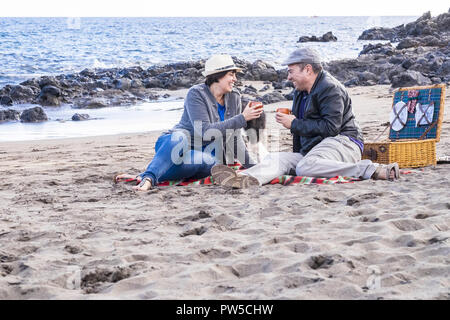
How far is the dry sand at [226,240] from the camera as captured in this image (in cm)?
274

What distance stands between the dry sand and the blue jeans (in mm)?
309

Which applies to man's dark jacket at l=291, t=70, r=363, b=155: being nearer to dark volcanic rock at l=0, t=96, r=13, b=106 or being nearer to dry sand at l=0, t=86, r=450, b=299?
Answer: dry sand at l=0, t=86, r=450, b=299

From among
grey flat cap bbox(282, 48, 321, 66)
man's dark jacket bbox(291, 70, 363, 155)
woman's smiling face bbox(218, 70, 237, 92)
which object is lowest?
man's dark jacket bbox(291, 70, 363, 155)

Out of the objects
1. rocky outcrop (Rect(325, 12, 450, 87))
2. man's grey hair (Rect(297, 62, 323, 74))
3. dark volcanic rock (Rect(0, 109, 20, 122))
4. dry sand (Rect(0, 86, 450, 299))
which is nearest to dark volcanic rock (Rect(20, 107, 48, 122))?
dark volcanic rock (Rect(0, 109, 20, 122))

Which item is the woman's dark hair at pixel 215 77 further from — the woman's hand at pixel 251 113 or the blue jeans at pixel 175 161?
the blue jeans at pixel 175 161

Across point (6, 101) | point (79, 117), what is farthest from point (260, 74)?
point (79, 117)

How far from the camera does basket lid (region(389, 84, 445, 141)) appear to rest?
614 centimetres

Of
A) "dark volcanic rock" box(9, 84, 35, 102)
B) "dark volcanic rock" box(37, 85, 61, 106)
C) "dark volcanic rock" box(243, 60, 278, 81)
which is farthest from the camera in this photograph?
"dark volcanic rock" box(243, 60, 278, 81)

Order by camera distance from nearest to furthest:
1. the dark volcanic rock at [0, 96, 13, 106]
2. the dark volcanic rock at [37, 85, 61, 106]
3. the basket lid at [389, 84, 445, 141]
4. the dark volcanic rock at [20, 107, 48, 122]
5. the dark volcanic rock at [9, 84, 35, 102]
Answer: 1. the basket lid at [389, 84, 445, 141]
2. the dark volcanic rock at [20, 107, 48, 122]
3. the dark volcanic rock at [0, 96, 13, 106]
4. the dark volcanic rock at [37, 85, 61, 106]
5. the dark volcanic rock at [9, 84, 35, 102]

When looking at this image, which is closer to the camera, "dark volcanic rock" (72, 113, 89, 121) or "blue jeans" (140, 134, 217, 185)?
"blue jeans" (140, 134, 217, 185)

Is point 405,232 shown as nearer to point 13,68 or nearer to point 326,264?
point 326,264

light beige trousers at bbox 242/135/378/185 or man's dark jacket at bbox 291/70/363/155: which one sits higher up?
man's dark jacket at bbox 291/70/363/155

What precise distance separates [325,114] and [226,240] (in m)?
2.19
